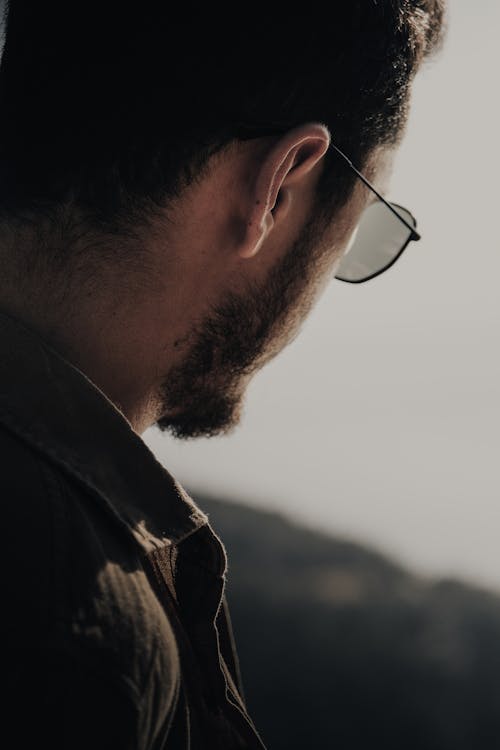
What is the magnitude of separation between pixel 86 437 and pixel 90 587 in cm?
35

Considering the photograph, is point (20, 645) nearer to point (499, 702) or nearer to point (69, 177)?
point (69, 177)

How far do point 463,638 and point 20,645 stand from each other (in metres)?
Result: 5.47

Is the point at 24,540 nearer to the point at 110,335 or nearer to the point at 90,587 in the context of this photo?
the point at 90,587

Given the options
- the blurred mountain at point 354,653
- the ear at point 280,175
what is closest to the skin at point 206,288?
the ear at point 280,175

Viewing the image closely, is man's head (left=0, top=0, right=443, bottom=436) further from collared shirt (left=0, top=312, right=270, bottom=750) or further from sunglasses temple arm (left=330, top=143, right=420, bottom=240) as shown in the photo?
collared shirt (left=0, top=312, right=270, bottom=750)

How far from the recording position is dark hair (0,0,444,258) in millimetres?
1571

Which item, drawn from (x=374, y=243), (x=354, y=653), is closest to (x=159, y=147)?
(x=374, y=243)

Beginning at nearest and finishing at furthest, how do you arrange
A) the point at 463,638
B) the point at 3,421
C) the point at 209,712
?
the point at 3,421 < the point at 209,712 < the point at 463,638

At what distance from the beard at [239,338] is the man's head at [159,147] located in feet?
0.15

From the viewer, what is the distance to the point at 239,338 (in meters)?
1.85

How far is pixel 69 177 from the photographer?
1.56 metres

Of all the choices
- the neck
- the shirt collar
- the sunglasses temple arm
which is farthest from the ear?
the shirt collar

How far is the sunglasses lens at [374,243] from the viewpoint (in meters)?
2.06

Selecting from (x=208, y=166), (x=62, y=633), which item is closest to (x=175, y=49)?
(x=208, y=166)
